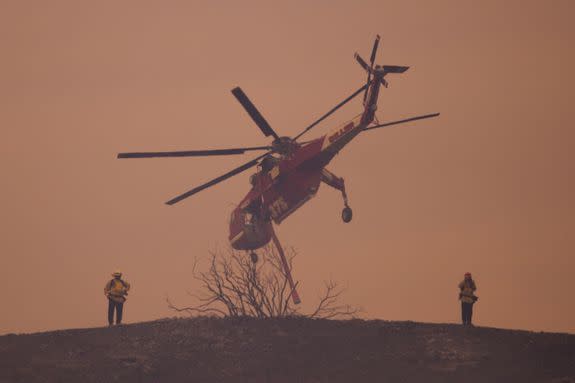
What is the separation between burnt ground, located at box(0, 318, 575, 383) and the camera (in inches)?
1328

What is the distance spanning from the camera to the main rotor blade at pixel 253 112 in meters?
38.1

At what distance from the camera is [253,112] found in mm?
38906

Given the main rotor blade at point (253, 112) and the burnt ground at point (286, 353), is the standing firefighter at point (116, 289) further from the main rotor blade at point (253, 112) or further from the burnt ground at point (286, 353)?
the main rotor blade at point (253, 112)

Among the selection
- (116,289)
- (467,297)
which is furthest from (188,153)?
(467,297)

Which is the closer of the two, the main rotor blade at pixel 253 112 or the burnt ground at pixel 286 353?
the burnt ground at pixel 286 353

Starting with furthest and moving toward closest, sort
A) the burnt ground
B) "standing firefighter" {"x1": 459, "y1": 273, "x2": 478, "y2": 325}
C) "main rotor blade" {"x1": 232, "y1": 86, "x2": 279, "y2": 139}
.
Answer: "main rotor blade" {"x1": 232, "y1": 86, "x2": 279, "y2": 139}
"standing firefighter" {"x1": 459, "y1": 273, "x2": 478, "y2": 325}
the burnt ground

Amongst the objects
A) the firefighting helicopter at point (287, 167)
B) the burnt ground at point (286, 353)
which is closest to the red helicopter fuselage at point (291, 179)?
the firefighting helicopter at point (287, 167)

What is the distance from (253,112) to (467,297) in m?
9.35

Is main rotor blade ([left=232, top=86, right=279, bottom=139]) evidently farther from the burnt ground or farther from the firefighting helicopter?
the burnt ground

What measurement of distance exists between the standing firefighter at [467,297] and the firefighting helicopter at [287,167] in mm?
4436

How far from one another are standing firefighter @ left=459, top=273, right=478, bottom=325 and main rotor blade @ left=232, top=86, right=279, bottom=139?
28.2 feet

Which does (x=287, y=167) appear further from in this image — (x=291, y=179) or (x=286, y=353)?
(x=286, y=353)

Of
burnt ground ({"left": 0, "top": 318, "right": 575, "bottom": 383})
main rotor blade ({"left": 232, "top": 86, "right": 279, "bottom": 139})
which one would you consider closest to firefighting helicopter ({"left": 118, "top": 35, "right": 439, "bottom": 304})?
main rotor blade ({"left": 232, "top": 86, "right": 279, "bottom": 139})

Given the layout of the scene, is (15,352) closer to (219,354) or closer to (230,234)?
(219,354)
